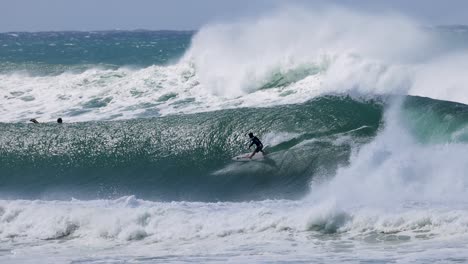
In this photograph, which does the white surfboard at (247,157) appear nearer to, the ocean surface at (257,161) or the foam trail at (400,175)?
the ocean surface at (257,161)

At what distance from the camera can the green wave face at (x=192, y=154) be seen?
20.4m

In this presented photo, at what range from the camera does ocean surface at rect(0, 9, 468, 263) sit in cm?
1582

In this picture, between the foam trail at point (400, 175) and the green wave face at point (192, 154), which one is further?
the green wave face at point (192, 154)

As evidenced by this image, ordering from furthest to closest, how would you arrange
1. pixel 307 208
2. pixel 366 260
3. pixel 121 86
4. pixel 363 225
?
→ pixel 121 86, pixel 307 208, pixel 363 225, pixel 366 260

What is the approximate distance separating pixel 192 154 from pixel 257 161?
6.48 feet

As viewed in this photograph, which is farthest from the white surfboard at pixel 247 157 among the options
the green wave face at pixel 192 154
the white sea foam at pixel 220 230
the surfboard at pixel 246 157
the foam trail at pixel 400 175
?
the white sea foam at pixel 220 230

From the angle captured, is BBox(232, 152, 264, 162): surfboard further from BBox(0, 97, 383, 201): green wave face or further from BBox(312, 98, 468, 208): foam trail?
BBox(312, 98, 468, 208): foam trail

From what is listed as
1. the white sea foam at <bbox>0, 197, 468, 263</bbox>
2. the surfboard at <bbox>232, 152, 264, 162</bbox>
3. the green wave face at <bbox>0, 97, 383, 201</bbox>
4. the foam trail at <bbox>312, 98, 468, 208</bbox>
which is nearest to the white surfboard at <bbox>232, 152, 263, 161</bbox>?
the surfboard at <bbox>232, 152, 264, 162</bbox>

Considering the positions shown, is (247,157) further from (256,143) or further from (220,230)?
(220,230)

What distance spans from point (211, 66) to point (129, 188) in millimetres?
11900

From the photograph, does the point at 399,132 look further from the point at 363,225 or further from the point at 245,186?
the point at 363,225

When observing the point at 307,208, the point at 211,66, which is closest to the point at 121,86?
the point at 211,66

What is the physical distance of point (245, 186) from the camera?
20141 millimetres

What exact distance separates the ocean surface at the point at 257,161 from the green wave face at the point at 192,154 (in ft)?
0.18
